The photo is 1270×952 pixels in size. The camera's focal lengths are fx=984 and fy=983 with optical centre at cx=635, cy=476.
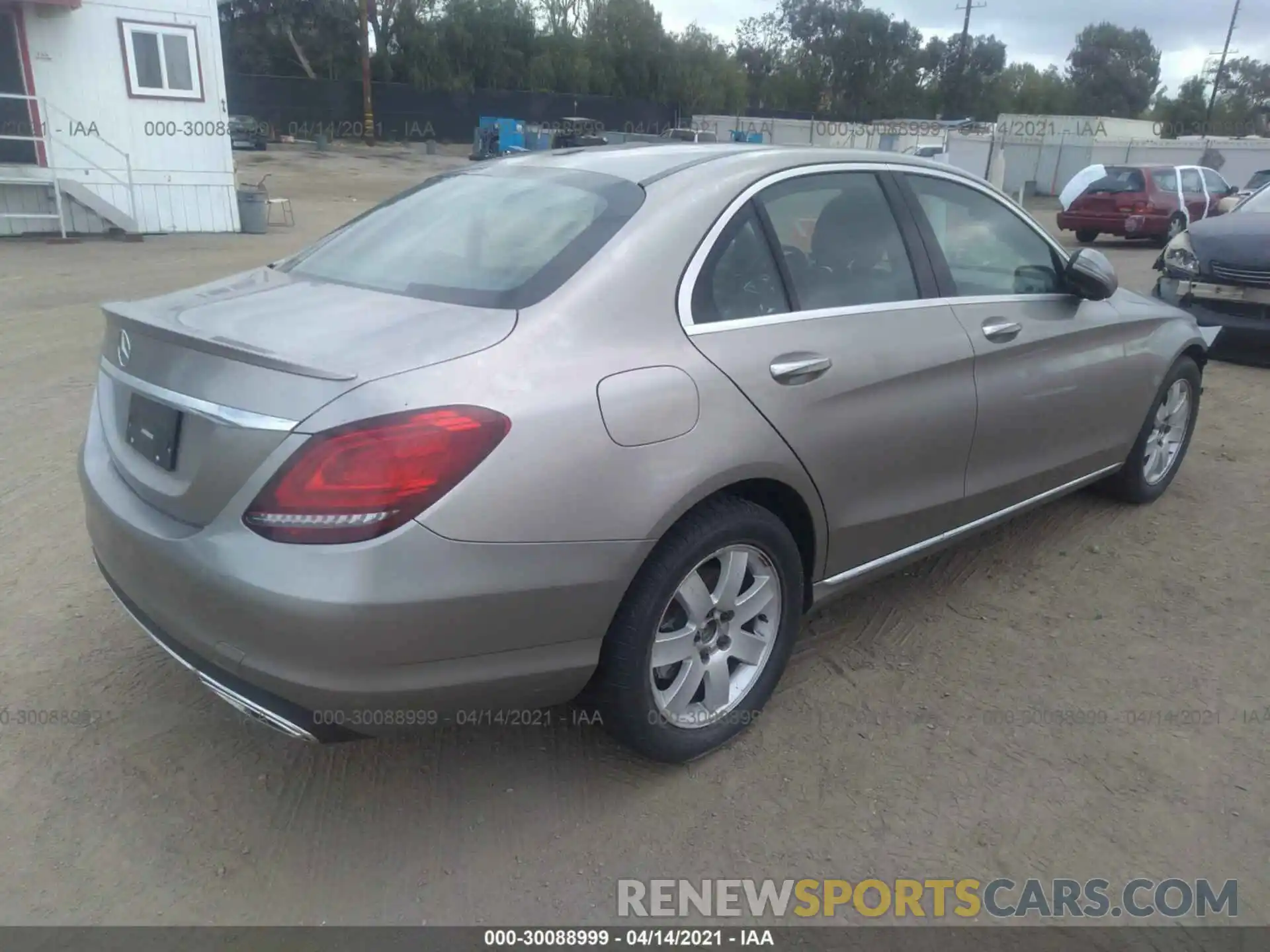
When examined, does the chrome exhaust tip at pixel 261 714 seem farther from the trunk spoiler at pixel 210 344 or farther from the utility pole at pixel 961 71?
the utility pole at pixel 961 71

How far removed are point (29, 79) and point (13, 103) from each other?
2.11 feet

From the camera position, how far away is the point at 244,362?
2.29 metres

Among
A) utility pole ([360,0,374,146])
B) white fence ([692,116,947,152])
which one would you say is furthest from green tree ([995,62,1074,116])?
utility pole ([360,0,374,146])

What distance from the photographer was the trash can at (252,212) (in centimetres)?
1570

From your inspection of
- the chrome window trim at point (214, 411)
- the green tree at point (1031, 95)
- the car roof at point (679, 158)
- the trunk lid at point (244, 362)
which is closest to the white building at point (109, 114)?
the car roof at point (679, 158)

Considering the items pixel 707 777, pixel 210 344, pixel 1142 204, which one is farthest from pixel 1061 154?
pixel 210 344

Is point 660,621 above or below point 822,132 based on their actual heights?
below

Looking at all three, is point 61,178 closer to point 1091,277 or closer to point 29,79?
point 29,79

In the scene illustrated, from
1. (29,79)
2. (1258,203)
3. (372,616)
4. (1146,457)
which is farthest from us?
(29,79)

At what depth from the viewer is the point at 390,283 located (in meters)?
2.79

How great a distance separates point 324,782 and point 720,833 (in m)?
1.12

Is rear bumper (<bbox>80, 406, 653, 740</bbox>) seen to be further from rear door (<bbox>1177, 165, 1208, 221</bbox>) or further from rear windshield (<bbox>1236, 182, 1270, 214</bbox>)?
rear door (<bbox>1177, 165, 1208, 221</bbox>)

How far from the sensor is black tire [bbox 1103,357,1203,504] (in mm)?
4570

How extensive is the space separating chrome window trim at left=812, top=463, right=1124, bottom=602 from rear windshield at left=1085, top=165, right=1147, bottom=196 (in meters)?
16.1
